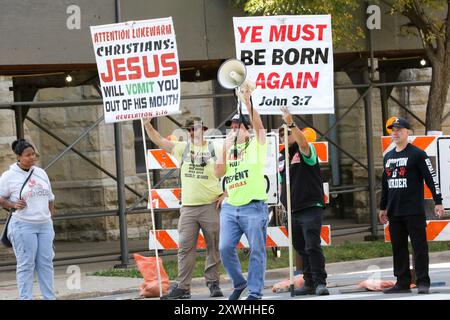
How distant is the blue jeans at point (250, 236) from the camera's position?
Result: 11594 mm

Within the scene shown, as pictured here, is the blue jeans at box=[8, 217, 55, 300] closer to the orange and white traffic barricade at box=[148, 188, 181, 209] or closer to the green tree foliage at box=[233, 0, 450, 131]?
the orange and white traffic barricade at box=[148, 188, 181, 209]

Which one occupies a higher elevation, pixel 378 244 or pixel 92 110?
pixel 92 110

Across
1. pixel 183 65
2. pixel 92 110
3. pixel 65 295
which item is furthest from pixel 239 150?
pixel 92 110

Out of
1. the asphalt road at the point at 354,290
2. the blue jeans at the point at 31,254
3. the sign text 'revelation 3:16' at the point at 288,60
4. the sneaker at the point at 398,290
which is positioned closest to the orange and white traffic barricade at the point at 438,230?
the asphalt road at the point at 354,290

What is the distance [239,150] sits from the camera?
11.9 m

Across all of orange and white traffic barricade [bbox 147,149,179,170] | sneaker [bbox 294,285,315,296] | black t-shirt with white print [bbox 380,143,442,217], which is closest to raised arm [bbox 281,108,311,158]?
black t-shirt with white print [bbox 380,143,442,217]

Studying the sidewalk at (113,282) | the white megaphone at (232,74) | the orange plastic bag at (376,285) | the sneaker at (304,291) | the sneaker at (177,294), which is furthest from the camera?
the sidewalk at (113,282)

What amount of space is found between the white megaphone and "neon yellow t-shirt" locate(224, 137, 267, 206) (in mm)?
627

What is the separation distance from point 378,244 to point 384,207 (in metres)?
6.10

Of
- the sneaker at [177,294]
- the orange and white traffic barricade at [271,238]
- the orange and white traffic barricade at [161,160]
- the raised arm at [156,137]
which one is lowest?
the sneaker at [177,294]

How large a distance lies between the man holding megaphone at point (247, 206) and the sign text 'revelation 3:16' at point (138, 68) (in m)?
1.43

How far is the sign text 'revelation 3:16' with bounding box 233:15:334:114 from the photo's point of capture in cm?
1270

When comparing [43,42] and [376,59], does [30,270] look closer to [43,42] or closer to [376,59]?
[43,42]

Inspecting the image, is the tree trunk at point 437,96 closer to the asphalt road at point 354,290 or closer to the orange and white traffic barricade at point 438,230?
the asphalt road at point 354,290
